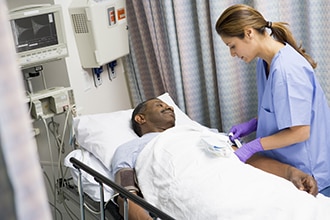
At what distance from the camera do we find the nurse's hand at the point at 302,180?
1832mm

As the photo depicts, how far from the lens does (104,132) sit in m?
2.22

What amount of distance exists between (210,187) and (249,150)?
401mm

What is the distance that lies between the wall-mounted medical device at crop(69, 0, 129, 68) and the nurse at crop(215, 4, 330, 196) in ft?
2.90

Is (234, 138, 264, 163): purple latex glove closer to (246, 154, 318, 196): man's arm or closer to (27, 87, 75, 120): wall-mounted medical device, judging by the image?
(246, 154, 318, 196): man's arm

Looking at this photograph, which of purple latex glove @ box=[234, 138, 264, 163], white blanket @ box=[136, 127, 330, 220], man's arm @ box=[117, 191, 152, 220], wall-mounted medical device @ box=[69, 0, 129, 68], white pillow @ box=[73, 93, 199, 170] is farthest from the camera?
wall-mounted medical device @ box=[69, 0, 129, 68]

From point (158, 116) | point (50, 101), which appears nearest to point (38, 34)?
point (50, 101)

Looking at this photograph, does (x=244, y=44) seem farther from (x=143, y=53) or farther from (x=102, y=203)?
(x=143, y=53)

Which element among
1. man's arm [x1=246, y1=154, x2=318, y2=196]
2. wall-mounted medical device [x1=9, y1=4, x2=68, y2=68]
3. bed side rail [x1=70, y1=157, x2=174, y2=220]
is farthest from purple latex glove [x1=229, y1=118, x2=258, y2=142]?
wall-mounted medical device [x1=9, y1=4, x2=68, y2=68]

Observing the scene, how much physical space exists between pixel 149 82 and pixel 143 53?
Result: 0.65ft

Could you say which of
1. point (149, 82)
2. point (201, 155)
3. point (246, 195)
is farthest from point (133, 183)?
point (149, 82)

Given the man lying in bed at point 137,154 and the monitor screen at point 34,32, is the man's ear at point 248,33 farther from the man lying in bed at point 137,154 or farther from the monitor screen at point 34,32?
the monitor screen at point 34,32

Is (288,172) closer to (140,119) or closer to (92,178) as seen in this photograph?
(140,119)

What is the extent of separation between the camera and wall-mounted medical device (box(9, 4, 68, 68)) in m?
2.14

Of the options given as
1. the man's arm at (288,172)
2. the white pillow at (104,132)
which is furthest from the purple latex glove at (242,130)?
the white pillow at (104,132)
